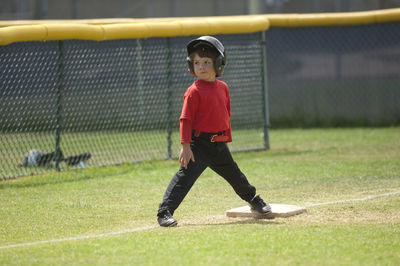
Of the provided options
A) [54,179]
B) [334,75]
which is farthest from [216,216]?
[334,75]

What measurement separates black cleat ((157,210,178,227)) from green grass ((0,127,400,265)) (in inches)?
4.0

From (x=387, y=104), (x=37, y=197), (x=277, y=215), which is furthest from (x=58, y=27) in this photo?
(x=387, y=104)

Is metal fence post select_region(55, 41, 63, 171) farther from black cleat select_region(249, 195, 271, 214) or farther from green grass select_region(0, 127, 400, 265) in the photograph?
black cleat select_region(249, 195, 271, 214)

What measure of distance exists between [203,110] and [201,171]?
538 millimetres

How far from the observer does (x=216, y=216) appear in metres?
6.77

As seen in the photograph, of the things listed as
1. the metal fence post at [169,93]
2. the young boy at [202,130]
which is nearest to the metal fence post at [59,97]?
the metal fence post at [169,93]

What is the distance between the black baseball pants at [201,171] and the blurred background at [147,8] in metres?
16.3

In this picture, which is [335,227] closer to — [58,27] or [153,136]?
[58,27]

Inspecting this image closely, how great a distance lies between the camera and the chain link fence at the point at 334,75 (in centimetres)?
1475

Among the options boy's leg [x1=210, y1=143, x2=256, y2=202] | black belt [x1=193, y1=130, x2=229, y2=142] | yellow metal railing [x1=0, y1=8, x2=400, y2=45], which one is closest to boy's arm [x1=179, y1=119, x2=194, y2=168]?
black belt [x1=193, y1=130, x2=229, y2=142]

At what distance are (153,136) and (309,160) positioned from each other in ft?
10.2

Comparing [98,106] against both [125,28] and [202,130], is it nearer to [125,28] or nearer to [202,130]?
[125,28]

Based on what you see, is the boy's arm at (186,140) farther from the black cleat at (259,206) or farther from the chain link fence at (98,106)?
the chain link fence at (98,106)

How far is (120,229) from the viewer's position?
6254 millimetres
